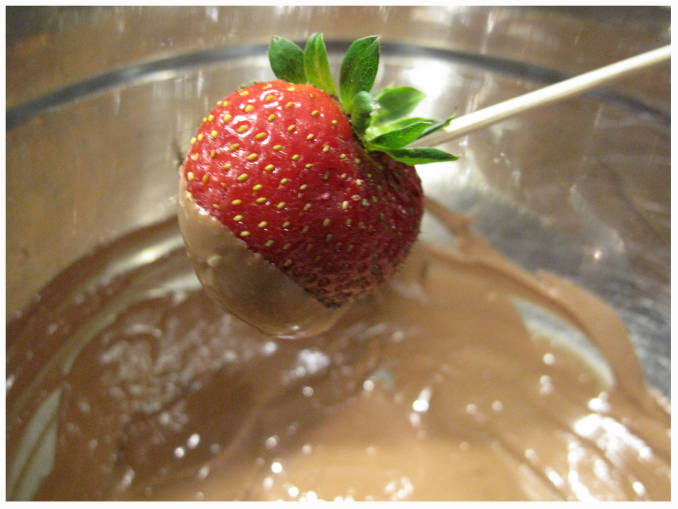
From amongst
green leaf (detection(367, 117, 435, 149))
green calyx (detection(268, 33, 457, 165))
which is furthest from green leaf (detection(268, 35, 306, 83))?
green leaf (detection(367, 117, 435, 149))

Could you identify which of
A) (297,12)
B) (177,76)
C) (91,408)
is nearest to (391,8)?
(297,12)

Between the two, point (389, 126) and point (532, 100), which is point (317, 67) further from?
point (532, 100)

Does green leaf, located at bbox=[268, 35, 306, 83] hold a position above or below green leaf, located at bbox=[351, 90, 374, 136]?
above

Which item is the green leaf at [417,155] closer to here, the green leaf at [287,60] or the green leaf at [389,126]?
the green leaf at [389,126]

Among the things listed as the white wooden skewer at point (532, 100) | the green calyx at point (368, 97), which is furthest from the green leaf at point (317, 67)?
the white wooden skewer at point (532, 100)

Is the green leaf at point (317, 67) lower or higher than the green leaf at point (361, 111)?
higher

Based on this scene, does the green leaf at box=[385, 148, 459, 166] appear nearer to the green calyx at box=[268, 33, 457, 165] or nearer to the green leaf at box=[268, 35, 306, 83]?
the green calyx at box=[268, 33, 457, 165]
